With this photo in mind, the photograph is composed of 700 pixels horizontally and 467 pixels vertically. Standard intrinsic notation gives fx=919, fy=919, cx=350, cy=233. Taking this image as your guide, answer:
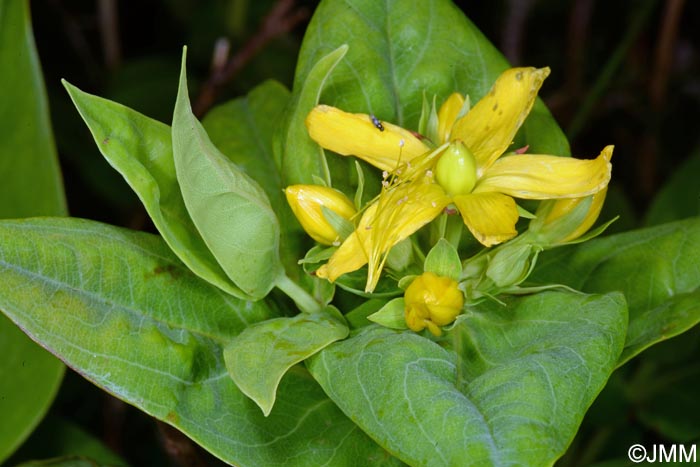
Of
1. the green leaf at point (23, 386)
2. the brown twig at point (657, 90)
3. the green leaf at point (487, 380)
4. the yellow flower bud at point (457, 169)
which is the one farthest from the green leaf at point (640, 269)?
the brown twig at point (657, 90)

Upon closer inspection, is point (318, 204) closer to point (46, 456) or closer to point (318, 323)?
point (318, 323)

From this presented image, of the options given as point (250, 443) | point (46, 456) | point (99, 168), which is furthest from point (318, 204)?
point (99, 168)

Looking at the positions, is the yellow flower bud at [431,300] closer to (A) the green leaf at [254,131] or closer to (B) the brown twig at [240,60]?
(A) the green leaf at [254,131]

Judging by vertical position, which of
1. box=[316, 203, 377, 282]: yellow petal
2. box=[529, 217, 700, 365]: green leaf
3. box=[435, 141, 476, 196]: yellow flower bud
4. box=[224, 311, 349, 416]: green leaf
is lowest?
box=[529, 217, 700, 365]: green leaf

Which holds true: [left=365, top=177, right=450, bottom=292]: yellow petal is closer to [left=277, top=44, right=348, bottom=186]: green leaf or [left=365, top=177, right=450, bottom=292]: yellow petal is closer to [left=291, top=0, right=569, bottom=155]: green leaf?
[left=277, top=44, right=348, bottom=186]: green leaf

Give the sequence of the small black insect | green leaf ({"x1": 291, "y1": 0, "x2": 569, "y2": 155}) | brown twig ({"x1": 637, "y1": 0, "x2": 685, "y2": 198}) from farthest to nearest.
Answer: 1. brown twig ({"x1": 637, "y1": 0, "x2": 685, "y2": 198})
2. green leaf ({"x1": 291, "y1": 0, "x2": 569, "y2": 155})
3. the small black insect

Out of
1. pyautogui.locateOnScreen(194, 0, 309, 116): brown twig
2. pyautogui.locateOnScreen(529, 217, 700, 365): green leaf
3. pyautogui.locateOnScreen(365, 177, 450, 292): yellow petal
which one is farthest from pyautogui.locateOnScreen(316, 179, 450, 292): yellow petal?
pyautogui.locateOnScreen(194, 0, 309, 116): brown twig

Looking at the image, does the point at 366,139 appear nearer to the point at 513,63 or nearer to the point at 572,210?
the point at 572,210

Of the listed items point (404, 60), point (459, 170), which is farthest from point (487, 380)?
point (404, 60)
